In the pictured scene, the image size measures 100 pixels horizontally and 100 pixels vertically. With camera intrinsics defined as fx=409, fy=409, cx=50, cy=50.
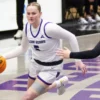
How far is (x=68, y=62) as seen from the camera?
891cm

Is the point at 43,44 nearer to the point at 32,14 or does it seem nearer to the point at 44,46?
the point at 44,46

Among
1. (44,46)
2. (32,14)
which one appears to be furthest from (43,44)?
(32,14)

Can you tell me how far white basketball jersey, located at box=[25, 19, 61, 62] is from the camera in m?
4.94

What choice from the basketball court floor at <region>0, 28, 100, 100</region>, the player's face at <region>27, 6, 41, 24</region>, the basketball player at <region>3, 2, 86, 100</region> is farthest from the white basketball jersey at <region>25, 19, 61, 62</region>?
the basketball court floor at <region>0, 28, 100, 100</region>

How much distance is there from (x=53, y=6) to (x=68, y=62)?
759 centimetres

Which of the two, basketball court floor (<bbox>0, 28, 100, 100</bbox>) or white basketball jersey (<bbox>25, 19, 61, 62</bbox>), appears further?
basketball court floor (<bbox>0, 28, 100, 100</bbox>)

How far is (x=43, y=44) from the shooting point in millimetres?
4938

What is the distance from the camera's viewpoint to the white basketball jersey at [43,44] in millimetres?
4941

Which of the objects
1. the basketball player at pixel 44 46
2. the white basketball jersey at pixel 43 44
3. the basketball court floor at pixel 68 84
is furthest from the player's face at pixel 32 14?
the basketball court floor at pixel 68 84

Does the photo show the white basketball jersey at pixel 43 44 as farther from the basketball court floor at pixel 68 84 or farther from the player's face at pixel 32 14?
the basketball court floor at pixel 68 84

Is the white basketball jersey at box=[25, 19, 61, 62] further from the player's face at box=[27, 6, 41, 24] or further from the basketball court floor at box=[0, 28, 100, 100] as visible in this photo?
the basketball court floor at box=[0, 28, 100, 100]

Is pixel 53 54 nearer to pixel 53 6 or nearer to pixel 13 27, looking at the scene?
pixel 13 27

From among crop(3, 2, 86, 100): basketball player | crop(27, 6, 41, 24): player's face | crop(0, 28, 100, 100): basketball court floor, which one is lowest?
crop(0, 28, 100, 100): basketball court floor

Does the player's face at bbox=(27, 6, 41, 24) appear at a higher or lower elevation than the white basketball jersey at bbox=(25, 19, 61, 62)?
higher
